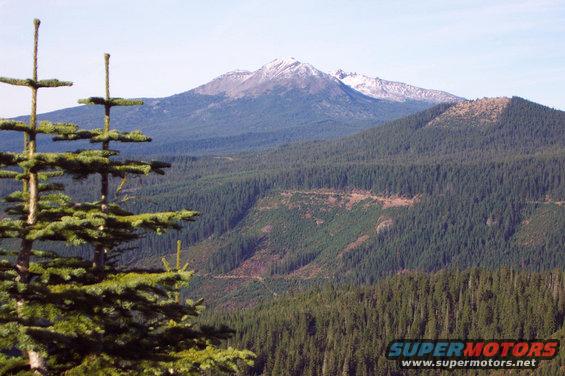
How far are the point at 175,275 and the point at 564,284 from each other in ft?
489

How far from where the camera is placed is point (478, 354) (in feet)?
388

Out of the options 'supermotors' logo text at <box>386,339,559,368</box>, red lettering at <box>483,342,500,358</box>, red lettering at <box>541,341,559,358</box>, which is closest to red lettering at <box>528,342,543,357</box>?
A: 'supermotors' logo text at <box>386,339,559,368</box>

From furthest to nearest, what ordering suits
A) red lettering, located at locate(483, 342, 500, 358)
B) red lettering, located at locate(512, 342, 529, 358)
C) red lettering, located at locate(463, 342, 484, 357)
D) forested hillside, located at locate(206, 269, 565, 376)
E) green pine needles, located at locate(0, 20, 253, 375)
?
forested hillside, located at locate(206, 269, 565, 376)
red lettering, located at locate(463, 342, 484, 357)
red lettering, located at locate(483, 342, 500, 358)
red lettering, located at locate(512, 342, 529, 358)
green pine needles, located at locate(0, 20, 253, 375)

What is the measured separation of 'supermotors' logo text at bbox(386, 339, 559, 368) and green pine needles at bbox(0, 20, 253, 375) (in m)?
93.2

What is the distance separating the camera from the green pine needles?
17.4m

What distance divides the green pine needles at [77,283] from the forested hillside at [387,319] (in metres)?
109

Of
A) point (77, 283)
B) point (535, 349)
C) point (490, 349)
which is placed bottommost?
point (490, 349)

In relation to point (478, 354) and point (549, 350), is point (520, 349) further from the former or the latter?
point (478, 354)

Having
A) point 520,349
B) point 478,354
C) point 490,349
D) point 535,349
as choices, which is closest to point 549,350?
point 535,349

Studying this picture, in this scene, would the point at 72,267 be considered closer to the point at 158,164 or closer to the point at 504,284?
the point at 158,164

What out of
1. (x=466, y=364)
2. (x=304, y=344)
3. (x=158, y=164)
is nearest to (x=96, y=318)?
(x=158, y=164)

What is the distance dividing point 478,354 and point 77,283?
109916 mm

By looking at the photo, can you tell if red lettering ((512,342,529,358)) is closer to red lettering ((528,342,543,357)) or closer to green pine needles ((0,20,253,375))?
red lettering ((528,342,543,357))

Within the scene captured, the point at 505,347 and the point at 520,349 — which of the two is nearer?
the point at 520,349
